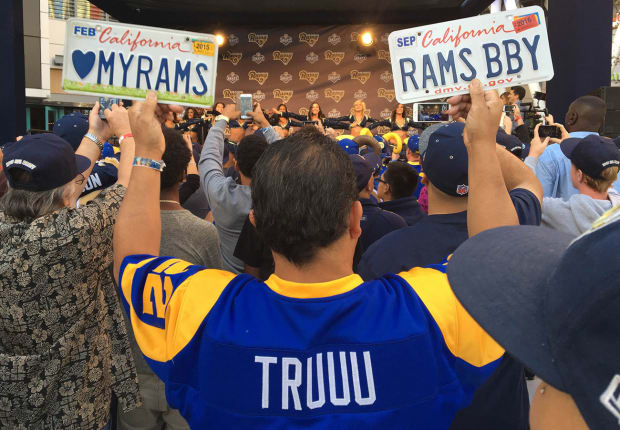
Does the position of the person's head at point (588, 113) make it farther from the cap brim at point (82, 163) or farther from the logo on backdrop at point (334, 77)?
the logo on backdrop at point (334, 77)

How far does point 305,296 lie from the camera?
3.68 ft

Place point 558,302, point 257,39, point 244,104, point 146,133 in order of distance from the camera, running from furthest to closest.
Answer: point 257,39 → point 244,104 → point 146,133 → point 558,302

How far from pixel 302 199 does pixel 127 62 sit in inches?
45.9

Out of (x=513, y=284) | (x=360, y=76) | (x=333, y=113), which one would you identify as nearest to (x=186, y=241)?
(x=513, y=284)

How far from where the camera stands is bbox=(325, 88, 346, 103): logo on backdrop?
13.6m

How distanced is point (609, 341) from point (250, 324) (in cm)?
70

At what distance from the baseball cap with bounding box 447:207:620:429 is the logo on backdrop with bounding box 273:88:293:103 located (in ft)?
44.2

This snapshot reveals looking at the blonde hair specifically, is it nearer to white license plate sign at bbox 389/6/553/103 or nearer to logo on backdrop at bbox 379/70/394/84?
white license plate sign at bbox 389/6/553/103

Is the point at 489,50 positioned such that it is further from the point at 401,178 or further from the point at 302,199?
the point at 401,178

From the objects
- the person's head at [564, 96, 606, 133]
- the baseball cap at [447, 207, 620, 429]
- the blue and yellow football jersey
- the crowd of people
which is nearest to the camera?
the baseball cap at [447, 207, 620, 429]

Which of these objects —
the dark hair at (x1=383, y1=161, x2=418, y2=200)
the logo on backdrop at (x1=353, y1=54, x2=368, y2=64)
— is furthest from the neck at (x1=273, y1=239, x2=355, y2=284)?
the logo on backdrop at (x1=353, y1=54, x2=368, y2=64)

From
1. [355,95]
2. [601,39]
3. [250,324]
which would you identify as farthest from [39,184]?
[355,95]

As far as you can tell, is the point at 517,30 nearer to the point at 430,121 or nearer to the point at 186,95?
the point at 186,95

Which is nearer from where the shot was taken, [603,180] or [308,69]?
[603,180]
